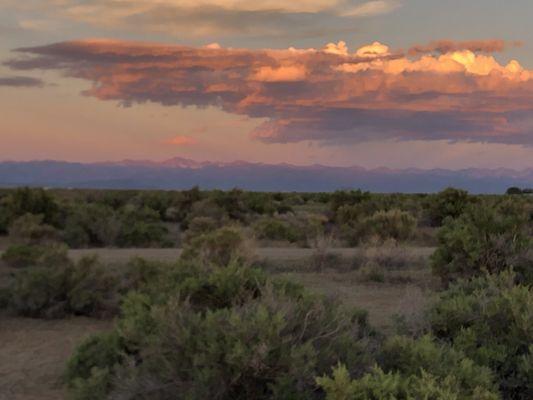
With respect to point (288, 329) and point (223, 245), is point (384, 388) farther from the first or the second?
point (223, 245)

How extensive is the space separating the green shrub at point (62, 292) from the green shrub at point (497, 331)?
811 centimetres

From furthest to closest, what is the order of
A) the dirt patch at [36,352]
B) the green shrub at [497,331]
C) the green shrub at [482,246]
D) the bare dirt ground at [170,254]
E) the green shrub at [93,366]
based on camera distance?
the bare dirt ground at [170,254] < the green shrub at [482,246] < the dirt patch at [36,352] < the green shrub at [93,366] < the green shrub at [497,331]

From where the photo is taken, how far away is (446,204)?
46250 mm

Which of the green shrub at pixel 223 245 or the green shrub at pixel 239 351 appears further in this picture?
the green shrub at pixel 223 245

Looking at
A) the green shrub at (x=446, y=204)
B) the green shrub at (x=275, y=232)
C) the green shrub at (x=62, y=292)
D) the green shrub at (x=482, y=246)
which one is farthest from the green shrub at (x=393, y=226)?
the green shrub at (x=62, y=292)

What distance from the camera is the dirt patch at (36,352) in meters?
10.4

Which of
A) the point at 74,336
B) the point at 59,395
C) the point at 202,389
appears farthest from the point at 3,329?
the point at 202,389

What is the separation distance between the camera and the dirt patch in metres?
A: 10.4

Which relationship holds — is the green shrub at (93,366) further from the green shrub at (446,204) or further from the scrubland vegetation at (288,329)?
the green shrub at (446,204)

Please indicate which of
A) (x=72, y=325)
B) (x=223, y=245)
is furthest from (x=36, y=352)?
(x=223, y=245)

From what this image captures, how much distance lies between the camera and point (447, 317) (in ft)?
32.2

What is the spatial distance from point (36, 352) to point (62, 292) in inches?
137

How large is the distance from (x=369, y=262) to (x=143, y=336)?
1330 centimetres

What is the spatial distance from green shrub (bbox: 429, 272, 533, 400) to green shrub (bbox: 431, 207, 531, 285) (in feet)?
20.6
